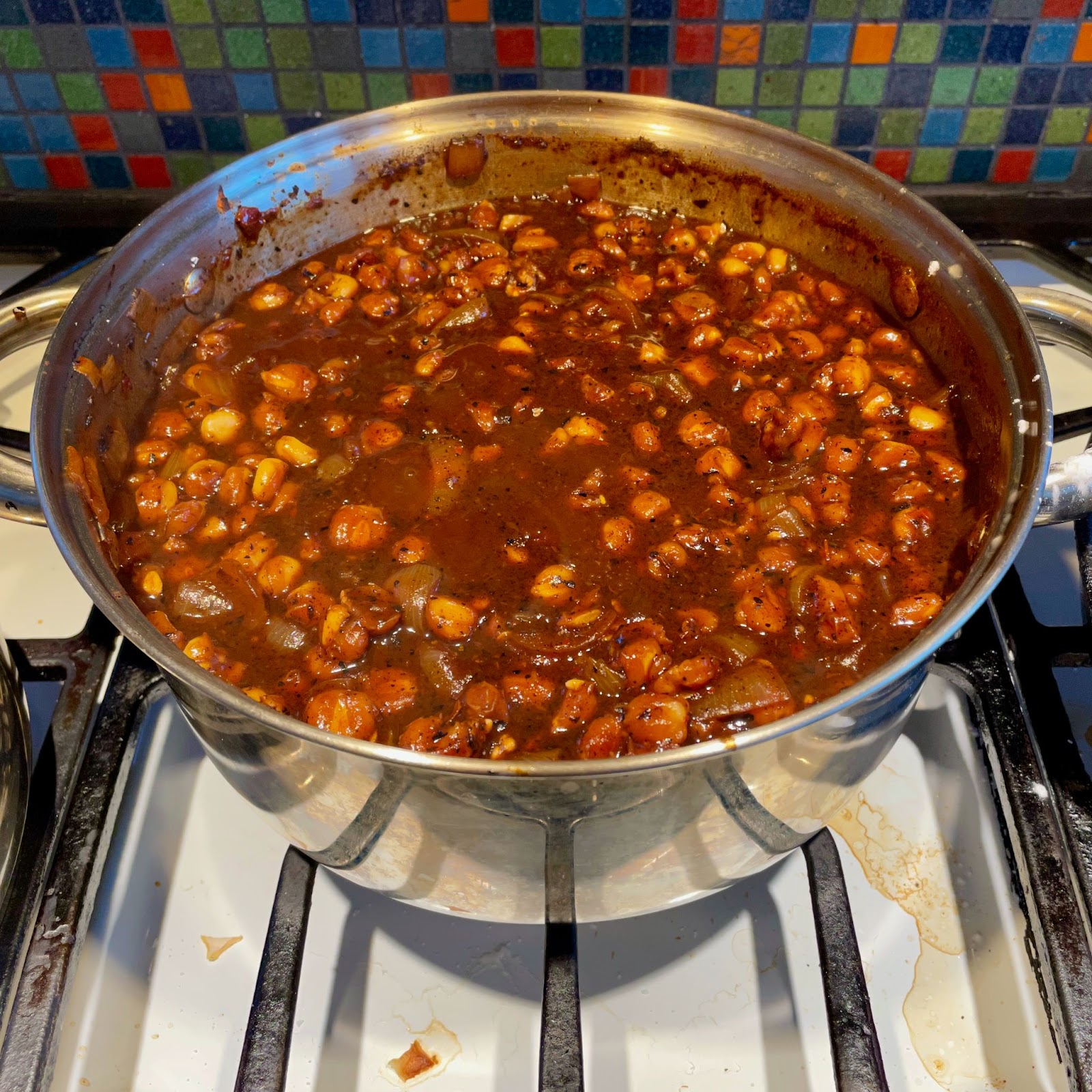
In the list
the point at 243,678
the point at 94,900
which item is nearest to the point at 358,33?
the point at 243,678

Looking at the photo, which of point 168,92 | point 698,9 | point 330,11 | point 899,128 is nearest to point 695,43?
point 698,9

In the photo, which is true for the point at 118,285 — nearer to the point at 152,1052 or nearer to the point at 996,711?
the point at 152,1052

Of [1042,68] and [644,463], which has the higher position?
[1042,68]

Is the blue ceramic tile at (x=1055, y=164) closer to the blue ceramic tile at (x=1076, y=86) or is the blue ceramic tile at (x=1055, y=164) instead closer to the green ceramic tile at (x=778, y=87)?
the blue ceramic tile at (x=1076, y=86)

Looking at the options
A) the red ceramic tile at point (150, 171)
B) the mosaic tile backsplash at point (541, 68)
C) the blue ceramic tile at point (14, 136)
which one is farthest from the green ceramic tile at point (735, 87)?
the blue ceramic tile at point (14, 136)

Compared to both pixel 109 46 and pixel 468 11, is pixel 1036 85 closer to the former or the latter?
pixel 468 11
